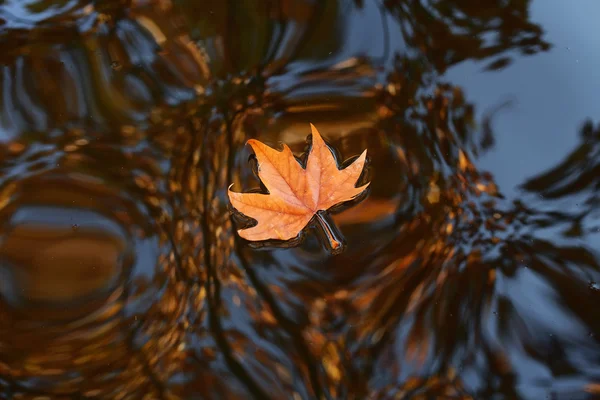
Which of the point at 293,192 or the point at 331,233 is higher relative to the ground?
the point at 293,192

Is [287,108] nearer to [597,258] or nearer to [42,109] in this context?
[42,109]

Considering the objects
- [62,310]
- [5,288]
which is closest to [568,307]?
[62,310]

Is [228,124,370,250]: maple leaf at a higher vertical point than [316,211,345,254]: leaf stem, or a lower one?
higher

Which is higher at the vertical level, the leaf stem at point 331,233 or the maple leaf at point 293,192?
the maple leaf at point 293,192
